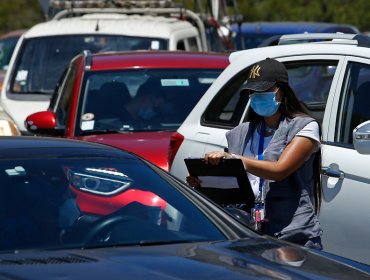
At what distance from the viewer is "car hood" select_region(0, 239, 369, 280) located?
4.47 m

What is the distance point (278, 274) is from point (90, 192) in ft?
3.86

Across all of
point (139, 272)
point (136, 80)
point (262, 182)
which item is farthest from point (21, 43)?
point (139, 272)

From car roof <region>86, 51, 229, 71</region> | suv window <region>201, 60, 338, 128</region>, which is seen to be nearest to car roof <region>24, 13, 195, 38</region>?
car roof <region>86, 51, 229, 71</region>

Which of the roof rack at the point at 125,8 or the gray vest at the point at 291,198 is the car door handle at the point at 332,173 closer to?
the gray vest at the point at 291,198

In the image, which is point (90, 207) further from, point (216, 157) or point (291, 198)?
point (291, 198)

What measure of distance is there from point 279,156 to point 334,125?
915 millimetres

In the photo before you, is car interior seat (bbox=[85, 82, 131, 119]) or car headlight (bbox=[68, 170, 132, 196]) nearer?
car headlight (bbox=[68, 170, 132, 196])

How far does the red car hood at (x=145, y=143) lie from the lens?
871cm

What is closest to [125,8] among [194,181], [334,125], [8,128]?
[8,128]

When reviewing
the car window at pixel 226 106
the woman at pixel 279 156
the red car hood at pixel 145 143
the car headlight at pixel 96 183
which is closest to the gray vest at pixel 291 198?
the woman at pixel 279 156

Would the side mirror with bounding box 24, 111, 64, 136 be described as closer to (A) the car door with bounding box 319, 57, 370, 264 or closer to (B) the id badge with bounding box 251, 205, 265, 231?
(A) the car door with bounding box 319, 57, 370, 264

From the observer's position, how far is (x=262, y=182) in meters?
6.31

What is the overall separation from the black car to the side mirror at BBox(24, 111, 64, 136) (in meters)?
3.87

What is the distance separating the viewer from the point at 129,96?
998 centimetres
